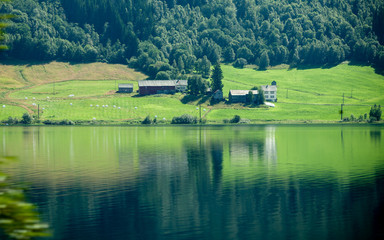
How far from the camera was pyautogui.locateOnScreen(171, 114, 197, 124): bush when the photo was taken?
18100 cm

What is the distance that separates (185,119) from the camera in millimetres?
181500

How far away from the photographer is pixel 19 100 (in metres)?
196

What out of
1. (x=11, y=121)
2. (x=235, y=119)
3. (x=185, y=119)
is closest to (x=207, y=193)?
(x=185, y=119)

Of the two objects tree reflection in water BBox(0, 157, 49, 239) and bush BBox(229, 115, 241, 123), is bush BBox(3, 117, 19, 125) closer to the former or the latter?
bush BBox(229, 115, 241, 123)

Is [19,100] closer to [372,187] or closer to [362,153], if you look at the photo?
[362,153]

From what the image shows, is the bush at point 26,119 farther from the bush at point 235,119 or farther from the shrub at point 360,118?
the shrub at point 360,118

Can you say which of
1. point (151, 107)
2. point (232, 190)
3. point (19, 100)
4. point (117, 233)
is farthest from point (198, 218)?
point (19, 100)

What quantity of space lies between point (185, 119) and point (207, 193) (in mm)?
135565

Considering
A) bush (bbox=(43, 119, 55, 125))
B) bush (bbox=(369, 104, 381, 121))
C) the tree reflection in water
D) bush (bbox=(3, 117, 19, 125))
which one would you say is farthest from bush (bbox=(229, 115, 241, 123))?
the tree reflection in water

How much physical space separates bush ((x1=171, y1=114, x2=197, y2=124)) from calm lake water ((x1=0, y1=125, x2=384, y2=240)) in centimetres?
9874

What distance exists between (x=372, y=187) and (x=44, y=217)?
3487 cm

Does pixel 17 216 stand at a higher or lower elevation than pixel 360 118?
higher

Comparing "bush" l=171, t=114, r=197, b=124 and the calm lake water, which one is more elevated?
"bush" l=171, t=114, r=197, b=124

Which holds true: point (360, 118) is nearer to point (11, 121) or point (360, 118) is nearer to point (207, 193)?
point (11, 121)
